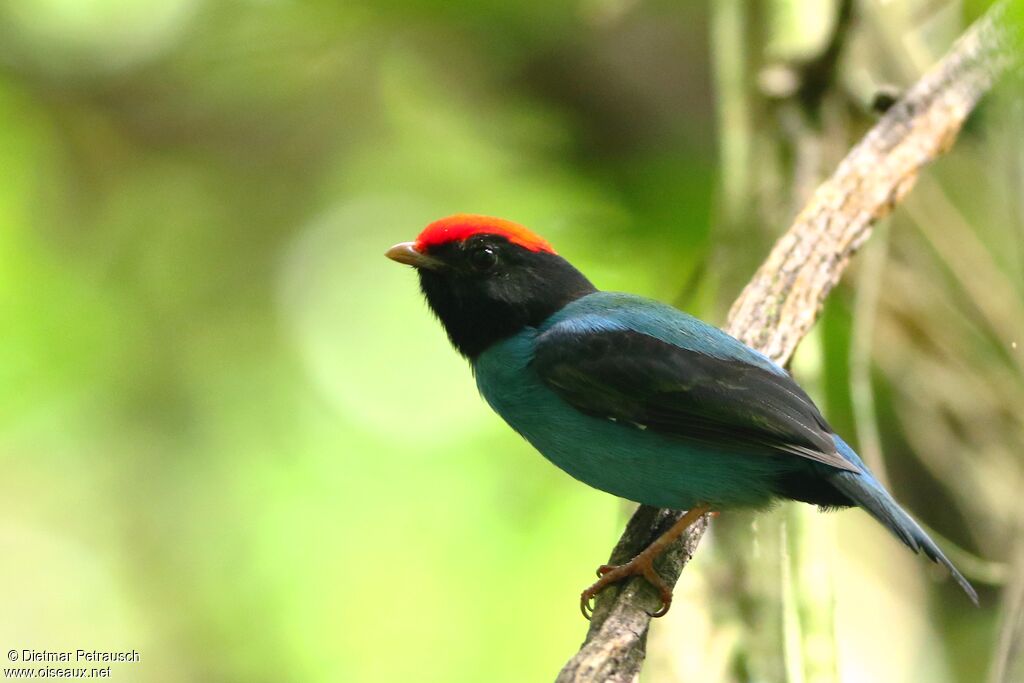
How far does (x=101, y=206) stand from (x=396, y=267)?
251cm

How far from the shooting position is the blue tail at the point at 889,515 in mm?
2686

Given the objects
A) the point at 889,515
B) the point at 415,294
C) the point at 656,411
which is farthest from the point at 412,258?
the point at 415,294

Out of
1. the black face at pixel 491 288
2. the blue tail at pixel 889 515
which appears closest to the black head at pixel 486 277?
the black face at pixel 491 288

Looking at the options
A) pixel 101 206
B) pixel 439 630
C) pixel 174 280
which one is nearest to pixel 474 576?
pixel 439 630

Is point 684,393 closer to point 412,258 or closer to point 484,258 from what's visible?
point 484,258

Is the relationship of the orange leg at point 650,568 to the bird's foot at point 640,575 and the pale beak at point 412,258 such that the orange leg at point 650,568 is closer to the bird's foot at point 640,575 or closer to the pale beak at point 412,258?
the bird's foot at point 640,575

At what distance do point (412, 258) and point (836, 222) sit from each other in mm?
1450

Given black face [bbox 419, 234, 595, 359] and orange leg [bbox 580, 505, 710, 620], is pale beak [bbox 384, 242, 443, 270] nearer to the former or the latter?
black face [bbox 419, 234, 595, 359]

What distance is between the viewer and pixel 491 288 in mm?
3543

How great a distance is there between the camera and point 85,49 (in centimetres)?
594

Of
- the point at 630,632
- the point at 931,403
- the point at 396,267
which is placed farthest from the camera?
the point at 396,267

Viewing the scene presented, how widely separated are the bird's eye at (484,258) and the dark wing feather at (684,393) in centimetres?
44

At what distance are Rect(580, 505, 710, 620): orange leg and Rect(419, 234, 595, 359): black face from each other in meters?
0.87

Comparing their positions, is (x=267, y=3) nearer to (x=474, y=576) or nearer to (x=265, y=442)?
(x=265, y=442)
